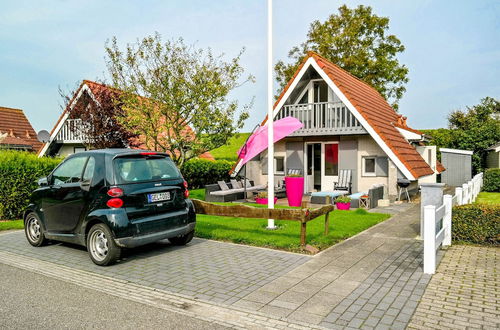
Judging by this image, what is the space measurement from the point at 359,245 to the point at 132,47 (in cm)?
1006

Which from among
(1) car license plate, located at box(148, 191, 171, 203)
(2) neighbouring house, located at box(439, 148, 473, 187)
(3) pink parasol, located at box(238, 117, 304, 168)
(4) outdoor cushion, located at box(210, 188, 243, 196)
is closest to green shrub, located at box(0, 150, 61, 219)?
(4) outdoor cushion, located at box(210, 188, 243, 196)

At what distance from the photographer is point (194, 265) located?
6.69 metres

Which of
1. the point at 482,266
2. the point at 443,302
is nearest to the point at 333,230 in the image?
the point at 482,266

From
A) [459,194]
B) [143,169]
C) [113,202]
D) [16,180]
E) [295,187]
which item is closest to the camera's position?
[113,202]

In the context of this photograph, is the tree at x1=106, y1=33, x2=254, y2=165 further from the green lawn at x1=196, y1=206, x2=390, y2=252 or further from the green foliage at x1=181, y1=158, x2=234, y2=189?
the green foliage at x1=181, y1=158, x2=234, y2=189

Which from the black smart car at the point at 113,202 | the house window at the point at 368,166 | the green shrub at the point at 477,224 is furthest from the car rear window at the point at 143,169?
the house window at the point at 368,166

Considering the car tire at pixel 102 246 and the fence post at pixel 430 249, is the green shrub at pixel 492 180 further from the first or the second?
the car tire at pixel 102 246

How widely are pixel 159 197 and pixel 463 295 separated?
5.02 meters

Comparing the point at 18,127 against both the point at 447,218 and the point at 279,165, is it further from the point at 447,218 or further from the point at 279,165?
the point at 447,218

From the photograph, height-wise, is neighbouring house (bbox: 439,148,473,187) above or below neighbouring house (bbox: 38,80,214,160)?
below

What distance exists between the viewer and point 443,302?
488 centimetres

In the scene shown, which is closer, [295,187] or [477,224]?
[477,224]

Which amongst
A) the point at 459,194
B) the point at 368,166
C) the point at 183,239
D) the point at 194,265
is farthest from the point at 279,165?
the point at 194,265

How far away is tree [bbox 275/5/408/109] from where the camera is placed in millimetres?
33938
